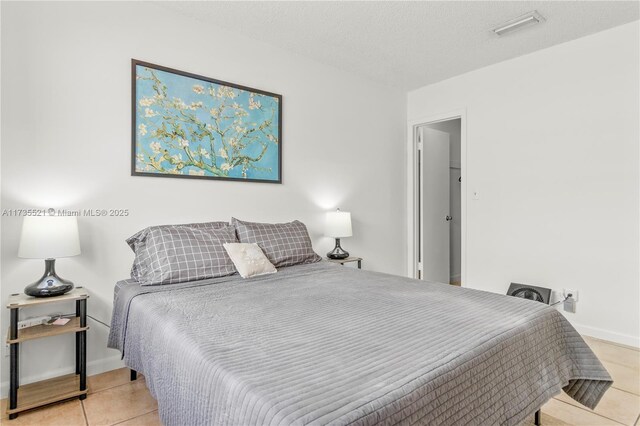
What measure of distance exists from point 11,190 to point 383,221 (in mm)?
3365

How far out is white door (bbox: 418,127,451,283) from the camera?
4.46 metres

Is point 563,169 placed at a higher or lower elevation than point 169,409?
higher

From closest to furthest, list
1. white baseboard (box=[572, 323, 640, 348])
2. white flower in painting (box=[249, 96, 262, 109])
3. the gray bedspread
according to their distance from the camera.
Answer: the gray bedspread
white baseboard (box=[572, 323, 640, 348])
white flower in painting (box=[249, 96, 262, 109])

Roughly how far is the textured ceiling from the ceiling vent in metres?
0.05

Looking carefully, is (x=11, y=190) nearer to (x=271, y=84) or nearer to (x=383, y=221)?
(x=271, y=84)

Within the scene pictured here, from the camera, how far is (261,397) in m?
0.88

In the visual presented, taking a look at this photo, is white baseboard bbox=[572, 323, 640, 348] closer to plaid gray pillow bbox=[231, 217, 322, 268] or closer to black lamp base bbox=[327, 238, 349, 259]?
black lamp base bbox=[327, 238, 349, 259]

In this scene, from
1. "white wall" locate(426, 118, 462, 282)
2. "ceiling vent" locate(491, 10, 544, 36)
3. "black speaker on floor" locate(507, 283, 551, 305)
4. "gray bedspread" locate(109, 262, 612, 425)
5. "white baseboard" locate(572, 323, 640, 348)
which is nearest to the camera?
"gray bedspread" locate(109, 262, 612, 425)

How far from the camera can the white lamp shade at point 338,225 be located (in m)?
3.40

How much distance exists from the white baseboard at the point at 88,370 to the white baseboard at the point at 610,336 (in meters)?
3.74

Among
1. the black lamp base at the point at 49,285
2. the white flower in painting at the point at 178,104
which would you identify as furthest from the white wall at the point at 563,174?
the black lamp base at the point at 49,285

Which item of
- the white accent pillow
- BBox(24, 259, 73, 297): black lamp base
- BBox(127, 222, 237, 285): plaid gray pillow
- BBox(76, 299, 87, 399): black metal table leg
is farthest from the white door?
BBox(24, 259, 73, 297): black lamp base

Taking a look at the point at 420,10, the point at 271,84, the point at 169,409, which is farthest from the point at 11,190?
the point at 420,10
